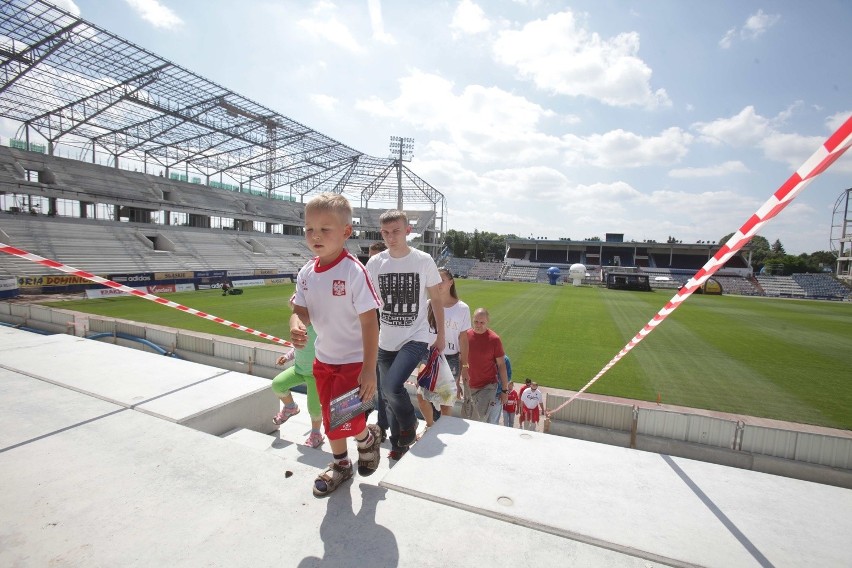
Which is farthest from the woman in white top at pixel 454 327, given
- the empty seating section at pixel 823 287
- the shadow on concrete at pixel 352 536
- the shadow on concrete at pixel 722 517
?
the empty seating section at pixel 823 287

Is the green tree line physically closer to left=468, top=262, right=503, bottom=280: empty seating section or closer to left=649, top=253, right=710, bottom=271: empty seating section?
left=649, top=253, right=710, bottom=271: empty seating section

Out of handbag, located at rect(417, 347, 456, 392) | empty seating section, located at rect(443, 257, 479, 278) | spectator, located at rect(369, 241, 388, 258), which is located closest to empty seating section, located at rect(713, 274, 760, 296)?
empty seating section, located at rect(443, 257, 479, 278)

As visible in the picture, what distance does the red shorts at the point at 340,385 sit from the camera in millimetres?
2377

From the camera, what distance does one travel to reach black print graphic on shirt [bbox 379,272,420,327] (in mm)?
3100

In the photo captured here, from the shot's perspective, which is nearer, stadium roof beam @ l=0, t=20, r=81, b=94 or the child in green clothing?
the child in green clothing

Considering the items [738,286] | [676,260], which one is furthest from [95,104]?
[676,260]

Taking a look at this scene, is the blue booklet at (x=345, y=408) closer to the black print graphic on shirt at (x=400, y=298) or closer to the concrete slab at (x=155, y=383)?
the black print graphic on shirt at (x=400, y=298)

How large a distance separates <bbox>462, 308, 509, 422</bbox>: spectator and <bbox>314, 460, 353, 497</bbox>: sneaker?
9.42ft

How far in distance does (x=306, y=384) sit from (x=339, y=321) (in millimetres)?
1692

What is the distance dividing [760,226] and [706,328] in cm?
2074

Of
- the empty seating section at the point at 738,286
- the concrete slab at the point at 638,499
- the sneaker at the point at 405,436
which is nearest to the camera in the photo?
the concrete slab at the point at 638,499

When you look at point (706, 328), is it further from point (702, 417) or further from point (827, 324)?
point (702, 417)

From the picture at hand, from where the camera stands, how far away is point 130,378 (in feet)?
13.0

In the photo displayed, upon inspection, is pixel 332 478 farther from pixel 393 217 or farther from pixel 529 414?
pixel 529 414
